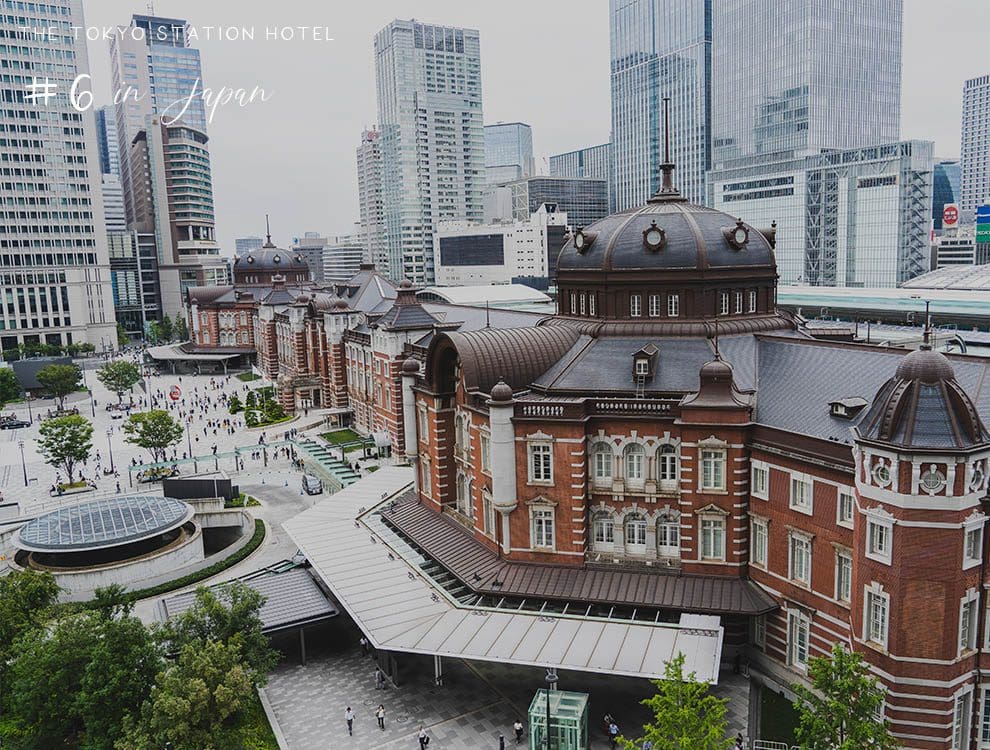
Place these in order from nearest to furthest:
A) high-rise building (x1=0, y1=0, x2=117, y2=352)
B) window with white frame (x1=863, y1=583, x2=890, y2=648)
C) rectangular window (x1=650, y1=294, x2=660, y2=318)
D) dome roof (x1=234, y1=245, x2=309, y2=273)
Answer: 1. window with white frame (x1=863, y1=583, x2=890, y2=648)
2. rectangular window (x1=650, y1=294, x2=660, y2=318)
3. high-rise building (x1=0, y1=0, x2=117, y2=352)
4. dome roof (x1=234, y1=245, x2=309, y2=273)

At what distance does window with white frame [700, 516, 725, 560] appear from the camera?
40500 mm

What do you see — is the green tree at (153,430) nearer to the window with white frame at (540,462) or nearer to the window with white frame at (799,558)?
the window with white frame at (540,462)

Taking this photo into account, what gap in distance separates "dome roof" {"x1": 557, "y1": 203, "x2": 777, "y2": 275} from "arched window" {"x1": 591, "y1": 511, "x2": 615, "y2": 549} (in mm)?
14929

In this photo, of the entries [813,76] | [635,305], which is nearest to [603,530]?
[635,305]

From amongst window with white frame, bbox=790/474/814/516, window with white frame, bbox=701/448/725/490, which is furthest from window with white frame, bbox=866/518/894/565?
window with white frame, bbox=701/448/725/490

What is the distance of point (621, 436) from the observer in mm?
42344

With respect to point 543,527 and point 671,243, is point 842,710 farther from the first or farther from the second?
point 671,243

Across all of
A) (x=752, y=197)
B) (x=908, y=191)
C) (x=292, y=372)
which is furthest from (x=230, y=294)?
(x=908, y=191)

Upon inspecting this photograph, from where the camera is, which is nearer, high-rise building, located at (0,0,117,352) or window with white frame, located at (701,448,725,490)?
window with white frame, located at (701,448,725,490)

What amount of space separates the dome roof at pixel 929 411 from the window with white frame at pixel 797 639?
11179 mm

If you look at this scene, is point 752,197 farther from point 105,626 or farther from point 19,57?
point 105,626

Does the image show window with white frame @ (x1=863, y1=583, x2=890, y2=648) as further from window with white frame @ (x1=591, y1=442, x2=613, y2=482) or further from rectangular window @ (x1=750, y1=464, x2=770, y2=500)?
window with white frame @ (x1=591, y1=442, x2=613, y2=482)

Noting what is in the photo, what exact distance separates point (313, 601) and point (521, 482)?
14002 millimetres

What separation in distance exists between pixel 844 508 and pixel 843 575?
118 inches
